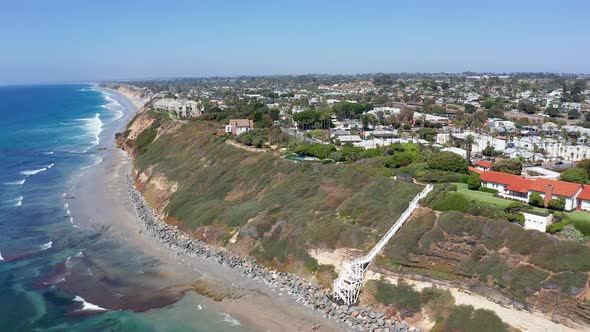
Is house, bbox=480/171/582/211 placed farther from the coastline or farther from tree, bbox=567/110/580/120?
tree, bbox=567/110/580/120

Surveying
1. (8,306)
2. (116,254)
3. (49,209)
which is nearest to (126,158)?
(49,209)

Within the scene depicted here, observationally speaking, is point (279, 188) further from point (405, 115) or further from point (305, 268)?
point (405, 115)

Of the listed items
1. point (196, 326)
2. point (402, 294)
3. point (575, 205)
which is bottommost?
Answer: point (196, 326)

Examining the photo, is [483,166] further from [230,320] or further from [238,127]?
[238,127]

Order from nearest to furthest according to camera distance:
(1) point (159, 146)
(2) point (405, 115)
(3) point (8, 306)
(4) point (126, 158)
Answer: (3) point (8, 306) < (1) point (159, 146) < (4) point (126, 158) < (2) point (405, 115)

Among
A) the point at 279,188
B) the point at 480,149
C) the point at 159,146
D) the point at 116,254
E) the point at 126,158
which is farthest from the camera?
the point at 126,158

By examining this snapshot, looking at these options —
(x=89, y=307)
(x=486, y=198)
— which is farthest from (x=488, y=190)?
(x=89, y=307)
